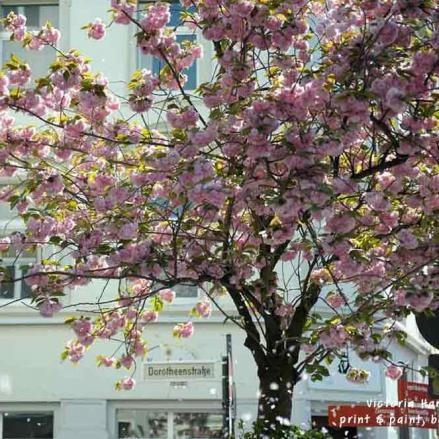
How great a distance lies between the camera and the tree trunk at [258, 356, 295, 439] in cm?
783

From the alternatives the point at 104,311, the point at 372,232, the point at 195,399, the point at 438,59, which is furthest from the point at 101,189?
the point at 195,399

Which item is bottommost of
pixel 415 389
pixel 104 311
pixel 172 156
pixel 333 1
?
pixel 415 389

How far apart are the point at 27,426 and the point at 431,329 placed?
45.5 feet

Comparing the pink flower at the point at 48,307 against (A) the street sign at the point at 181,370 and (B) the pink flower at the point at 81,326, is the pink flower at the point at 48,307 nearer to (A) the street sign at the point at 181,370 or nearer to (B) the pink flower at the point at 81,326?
(B) the pink flower at the point at 81,326

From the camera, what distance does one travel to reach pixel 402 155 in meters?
7.47

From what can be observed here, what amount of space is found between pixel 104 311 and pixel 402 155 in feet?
11.7

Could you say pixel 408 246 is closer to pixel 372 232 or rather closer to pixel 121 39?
pixel 372 232

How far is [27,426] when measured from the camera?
1833 cm

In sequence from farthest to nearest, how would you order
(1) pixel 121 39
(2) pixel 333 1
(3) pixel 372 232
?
(1) pixel 121 39 → (3) pixel 372 232 → (2) pixel 333 1

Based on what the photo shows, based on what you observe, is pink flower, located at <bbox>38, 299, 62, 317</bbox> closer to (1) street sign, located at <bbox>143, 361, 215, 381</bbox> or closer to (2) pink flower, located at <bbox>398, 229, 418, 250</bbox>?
(2) pink flower, located at <bbox>398, 229, 418, 250</bbox>

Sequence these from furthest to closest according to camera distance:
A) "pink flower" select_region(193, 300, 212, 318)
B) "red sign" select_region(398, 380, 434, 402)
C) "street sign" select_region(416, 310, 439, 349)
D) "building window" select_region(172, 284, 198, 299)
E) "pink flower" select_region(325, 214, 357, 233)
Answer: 1. "building window" select_region(172, 284, 198, 299)
2. "pink flower" select_region(193, 300, 212, 318)
3. "red sign" select_region(398, 380, 434, 402)
4. "pink flower" select_region(325, 214, 357, 233)
5. "street sign" select_region(416, 310, 439, 349)

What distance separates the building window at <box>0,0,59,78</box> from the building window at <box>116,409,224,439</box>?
21.2 ft

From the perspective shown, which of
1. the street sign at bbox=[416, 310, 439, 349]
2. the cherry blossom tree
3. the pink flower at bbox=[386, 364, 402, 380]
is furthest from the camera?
the pink flower at bbox=[386, 364, 402, 380]

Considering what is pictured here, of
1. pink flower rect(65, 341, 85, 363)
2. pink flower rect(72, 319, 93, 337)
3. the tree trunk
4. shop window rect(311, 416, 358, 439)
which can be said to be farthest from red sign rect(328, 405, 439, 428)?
shop window rect(311, 416, 358, 439)
